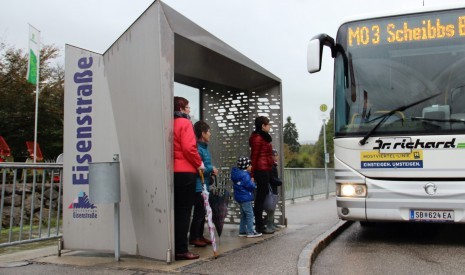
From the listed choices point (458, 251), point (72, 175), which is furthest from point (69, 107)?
point (458, 251)

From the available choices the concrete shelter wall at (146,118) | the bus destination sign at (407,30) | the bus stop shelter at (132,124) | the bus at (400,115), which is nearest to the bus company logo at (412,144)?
the bus at (400,115)

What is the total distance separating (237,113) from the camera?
9.06m

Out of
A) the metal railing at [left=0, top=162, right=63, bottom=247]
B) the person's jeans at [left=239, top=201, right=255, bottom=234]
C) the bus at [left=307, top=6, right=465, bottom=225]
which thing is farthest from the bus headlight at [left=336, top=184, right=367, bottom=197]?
the metal railing at [left=0, top=162, right=63, bottom=247]

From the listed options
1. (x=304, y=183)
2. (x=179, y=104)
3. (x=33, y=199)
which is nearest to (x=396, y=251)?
(x=179, y=104)

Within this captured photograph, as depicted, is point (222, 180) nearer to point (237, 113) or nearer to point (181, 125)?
point (237, 113)

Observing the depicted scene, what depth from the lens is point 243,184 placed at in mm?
7406

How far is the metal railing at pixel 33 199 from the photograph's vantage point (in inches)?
261

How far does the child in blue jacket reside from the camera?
7.39m

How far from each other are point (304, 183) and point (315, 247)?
34.9ft

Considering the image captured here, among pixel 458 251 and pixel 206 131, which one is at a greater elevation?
pixel 206 131

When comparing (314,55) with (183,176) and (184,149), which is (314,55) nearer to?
(184,149)

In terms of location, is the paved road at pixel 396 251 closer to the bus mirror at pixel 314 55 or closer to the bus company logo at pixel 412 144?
the bus company logo at pixel 412 144

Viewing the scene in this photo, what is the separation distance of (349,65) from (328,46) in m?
0.47

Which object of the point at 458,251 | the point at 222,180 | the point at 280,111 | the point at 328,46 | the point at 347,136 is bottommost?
the point at 458,251
